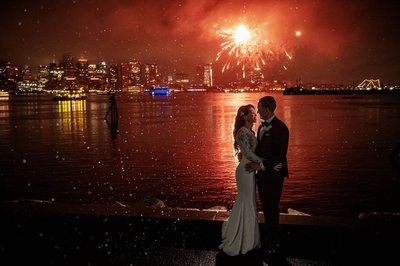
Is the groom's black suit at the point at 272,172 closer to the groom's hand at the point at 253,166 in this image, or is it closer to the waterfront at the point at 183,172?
the groom's hand at the point at 253,166

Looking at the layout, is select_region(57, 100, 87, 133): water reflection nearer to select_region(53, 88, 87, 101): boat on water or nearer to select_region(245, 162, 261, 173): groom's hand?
select_region(245, 162, 261, 173): groom's hand

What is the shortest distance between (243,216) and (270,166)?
890 mm

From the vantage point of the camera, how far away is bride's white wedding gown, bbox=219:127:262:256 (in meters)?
6.35

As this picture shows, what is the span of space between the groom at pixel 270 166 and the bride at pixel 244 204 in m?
0.14

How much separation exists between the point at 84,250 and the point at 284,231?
311 cm

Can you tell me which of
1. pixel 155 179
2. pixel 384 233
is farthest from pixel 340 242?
pixel 155 179

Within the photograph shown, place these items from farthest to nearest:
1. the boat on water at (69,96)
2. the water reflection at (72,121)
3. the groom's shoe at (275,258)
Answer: the boat on water at (69,96)
the water reflection at (72,121)
the groom's shoe at (275,258)

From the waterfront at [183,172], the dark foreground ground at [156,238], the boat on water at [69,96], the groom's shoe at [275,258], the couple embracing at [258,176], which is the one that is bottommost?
the waterfront at [183,172]

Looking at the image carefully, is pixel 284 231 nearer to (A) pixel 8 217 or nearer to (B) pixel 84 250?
(B) pixel 84 250

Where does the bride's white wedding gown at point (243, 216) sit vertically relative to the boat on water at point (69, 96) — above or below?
below

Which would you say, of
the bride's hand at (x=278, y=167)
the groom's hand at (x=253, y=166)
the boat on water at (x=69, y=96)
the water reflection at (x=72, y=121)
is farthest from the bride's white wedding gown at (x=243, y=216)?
the boat on water at (x=69, y=96)

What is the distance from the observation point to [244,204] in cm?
643

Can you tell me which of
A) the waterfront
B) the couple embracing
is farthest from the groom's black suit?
the waterfront

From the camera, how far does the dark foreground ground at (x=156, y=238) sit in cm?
626
